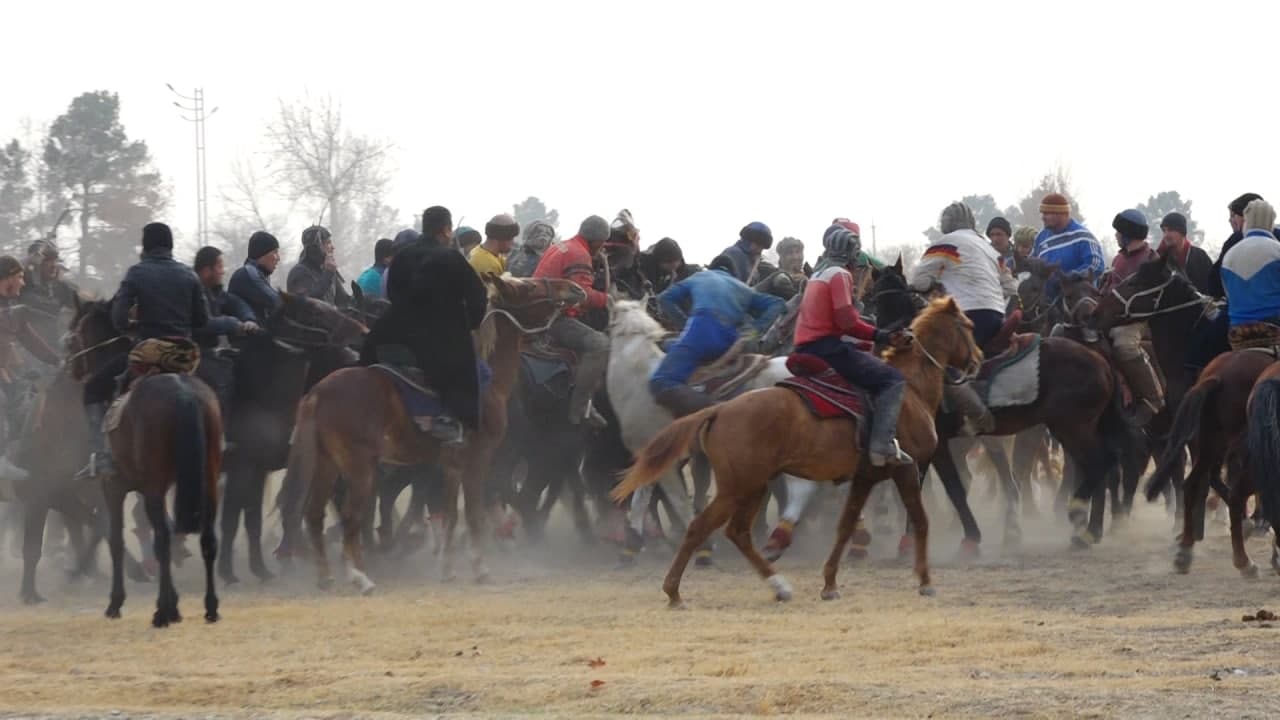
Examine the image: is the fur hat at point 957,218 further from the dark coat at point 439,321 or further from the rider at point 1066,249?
the dark coat at point 439,321

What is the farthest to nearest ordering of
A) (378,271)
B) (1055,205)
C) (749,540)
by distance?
(378,271), (1055,205), (749,540)

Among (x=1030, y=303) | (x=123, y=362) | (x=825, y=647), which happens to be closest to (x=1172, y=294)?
(x=1030, y=303)

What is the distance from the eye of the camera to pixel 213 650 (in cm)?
1180

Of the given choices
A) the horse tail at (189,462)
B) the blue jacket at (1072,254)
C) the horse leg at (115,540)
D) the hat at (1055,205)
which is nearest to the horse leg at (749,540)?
the horse tail at (189,462)

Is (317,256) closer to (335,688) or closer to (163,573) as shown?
(163,573)

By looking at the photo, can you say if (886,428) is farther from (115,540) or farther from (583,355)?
(115,540)

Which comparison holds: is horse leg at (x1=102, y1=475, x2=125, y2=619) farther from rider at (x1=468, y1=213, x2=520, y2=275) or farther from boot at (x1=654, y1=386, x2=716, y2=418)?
rider at (x1=468, y1=213, x2=520, y2=275)

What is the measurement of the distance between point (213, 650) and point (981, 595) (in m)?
5.23

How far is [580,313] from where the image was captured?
17062 mm

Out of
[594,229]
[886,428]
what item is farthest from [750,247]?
[886,428]

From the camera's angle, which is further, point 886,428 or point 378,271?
point 378,271

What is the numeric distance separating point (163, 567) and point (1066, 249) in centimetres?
917

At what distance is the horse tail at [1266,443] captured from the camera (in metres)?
13.0

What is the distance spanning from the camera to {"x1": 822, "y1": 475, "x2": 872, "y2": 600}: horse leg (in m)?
13.6
